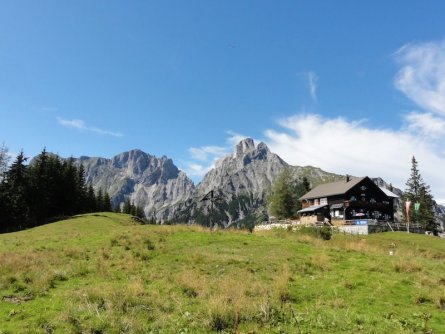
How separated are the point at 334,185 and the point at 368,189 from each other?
26.8ft

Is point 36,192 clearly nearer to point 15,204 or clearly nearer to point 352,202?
point 15,204

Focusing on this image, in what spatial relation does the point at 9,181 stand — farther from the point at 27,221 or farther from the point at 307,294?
the point at 307,294

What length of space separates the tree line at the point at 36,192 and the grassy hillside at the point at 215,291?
5676 cm

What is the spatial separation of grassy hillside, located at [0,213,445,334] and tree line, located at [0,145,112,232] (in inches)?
2235

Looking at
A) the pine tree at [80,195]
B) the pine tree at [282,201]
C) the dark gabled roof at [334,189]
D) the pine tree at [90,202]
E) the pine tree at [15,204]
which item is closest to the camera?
the pine tree at [15,204]

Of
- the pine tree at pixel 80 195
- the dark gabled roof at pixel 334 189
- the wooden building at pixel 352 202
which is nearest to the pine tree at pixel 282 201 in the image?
the dark gabled roof at pixel 334 189

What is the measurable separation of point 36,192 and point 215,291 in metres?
75.2

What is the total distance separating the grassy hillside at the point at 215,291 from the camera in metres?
12.3

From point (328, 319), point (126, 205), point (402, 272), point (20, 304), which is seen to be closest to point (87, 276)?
point (20, 304)

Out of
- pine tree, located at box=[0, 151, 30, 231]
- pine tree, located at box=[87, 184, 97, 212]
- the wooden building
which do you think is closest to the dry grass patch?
the wooden building

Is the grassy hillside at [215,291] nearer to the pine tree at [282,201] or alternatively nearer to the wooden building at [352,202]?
the wooden building at [352,202]

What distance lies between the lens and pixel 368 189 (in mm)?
92375

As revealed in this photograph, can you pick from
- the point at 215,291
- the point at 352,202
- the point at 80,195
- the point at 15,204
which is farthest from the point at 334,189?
the point at 215,291

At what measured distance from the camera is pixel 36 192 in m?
79.9
